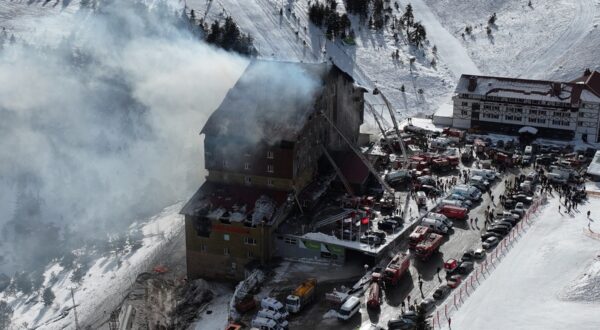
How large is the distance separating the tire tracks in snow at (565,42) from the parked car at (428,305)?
76.1 meters

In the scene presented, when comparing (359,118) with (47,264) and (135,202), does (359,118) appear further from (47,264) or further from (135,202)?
(47,264)

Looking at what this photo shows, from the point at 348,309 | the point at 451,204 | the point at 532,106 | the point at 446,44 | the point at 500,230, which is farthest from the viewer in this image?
the point at 446,44

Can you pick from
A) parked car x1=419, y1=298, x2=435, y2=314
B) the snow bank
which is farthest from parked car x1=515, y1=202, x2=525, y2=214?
parked car x1=419, y1=298, x2=435, y2=314

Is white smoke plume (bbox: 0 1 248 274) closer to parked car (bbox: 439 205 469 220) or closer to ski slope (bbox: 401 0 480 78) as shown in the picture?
parked car (bbox: 439 205 469 220)

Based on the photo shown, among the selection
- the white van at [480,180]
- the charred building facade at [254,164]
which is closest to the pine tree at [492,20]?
the white van at [480,180]

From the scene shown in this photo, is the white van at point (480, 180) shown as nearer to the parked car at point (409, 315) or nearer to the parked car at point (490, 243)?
the parked car at point (490, 243)

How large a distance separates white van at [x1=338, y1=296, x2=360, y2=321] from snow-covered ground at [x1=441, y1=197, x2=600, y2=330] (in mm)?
6180

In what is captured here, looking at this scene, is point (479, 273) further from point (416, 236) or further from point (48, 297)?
point (48, 297)

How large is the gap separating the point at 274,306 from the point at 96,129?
2208 inches

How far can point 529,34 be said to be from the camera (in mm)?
130000

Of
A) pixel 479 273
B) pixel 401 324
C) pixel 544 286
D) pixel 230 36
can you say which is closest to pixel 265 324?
pixel 401 324

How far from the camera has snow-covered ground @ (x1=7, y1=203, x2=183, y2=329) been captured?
60906 millimetres

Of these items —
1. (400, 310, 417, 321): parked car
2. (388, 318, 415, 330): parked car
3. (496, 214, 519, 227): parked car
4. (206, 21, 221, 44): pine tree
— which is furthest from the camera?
(206, 21, 221, 44): pine tree

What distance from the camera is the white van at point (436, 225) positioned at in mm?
59781
